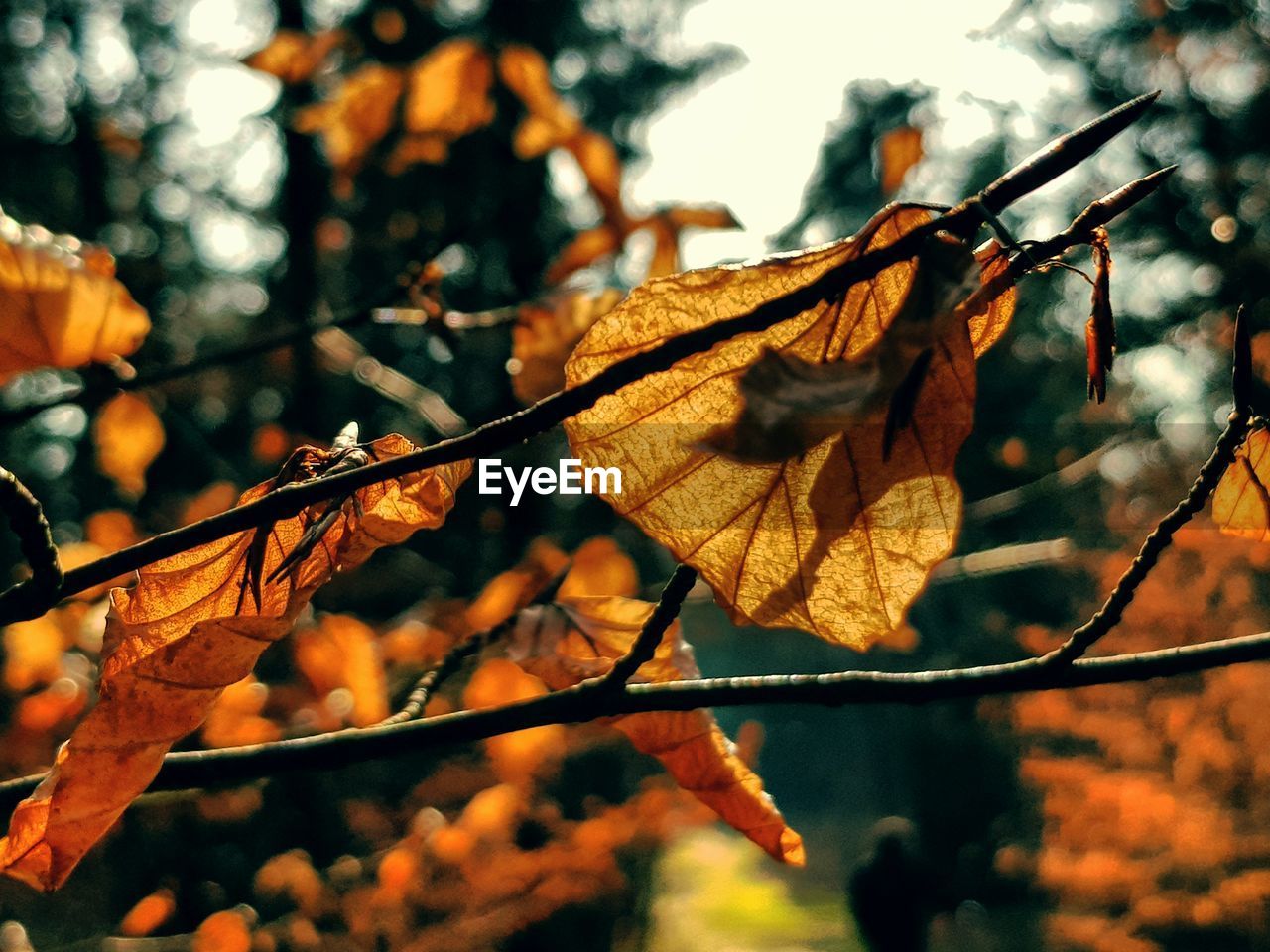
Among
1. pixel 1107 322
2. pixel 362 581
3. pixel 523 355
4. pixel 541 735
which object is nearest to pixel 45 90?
pixel 362 581

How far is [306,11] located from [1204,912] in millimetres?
5414

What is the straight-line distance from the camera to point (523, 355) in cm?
85

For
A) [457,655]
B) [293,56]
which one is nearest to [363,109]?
[293,56]

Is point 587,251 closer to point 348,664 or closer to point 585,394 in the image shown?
point 348,664

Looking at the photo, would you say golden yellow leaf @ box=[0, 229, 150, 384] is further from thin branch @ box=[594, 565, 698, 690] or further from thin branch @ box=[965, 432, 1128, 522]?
thin branch @ box=[965, 432, 1128, 522]

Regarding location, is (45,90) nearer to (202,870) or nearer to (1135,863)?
(202,870)

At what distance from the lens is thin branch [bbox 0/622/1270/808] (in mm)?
375

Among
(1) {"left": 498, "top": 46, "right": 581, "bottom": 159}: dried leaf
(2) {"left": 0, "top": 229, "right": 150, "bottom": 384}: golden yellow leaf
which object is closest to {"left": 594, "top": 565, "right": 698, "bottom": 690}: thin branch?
(2) {"left": 0, "top": 229, "right": 150, "bottom": 384}: golden yellow leaf

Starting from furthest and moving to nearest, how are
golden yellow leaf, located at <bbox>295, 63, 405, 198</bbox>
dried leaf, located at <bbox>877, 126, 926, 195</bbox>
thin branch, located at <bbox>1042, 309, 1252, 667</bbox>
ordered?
golden yellow leaf, located at <bbox>295, 63, 405, 198</bbox> → dried leaf, located at <bbox>877, 126, 926, 195</bbox> → thin branch, located at <bbox>1042, 309, 1252, 667</bbox>

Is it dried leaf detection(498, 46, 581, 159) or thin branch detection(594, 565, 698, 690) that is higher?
dried leaf detection(498, 46, 581, 159)

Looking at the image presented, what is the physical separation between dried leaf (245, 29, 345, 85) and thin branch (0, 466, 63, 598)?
1463 millimetres

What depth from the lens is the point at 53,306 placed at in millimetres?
533

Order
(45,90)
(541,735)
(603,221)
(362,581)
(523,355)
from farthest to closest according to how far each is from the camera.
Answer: (45,90) → (362,581) → (541,735) → (603,221) → (523,355)

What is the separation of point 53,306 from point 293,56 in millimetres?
1396
